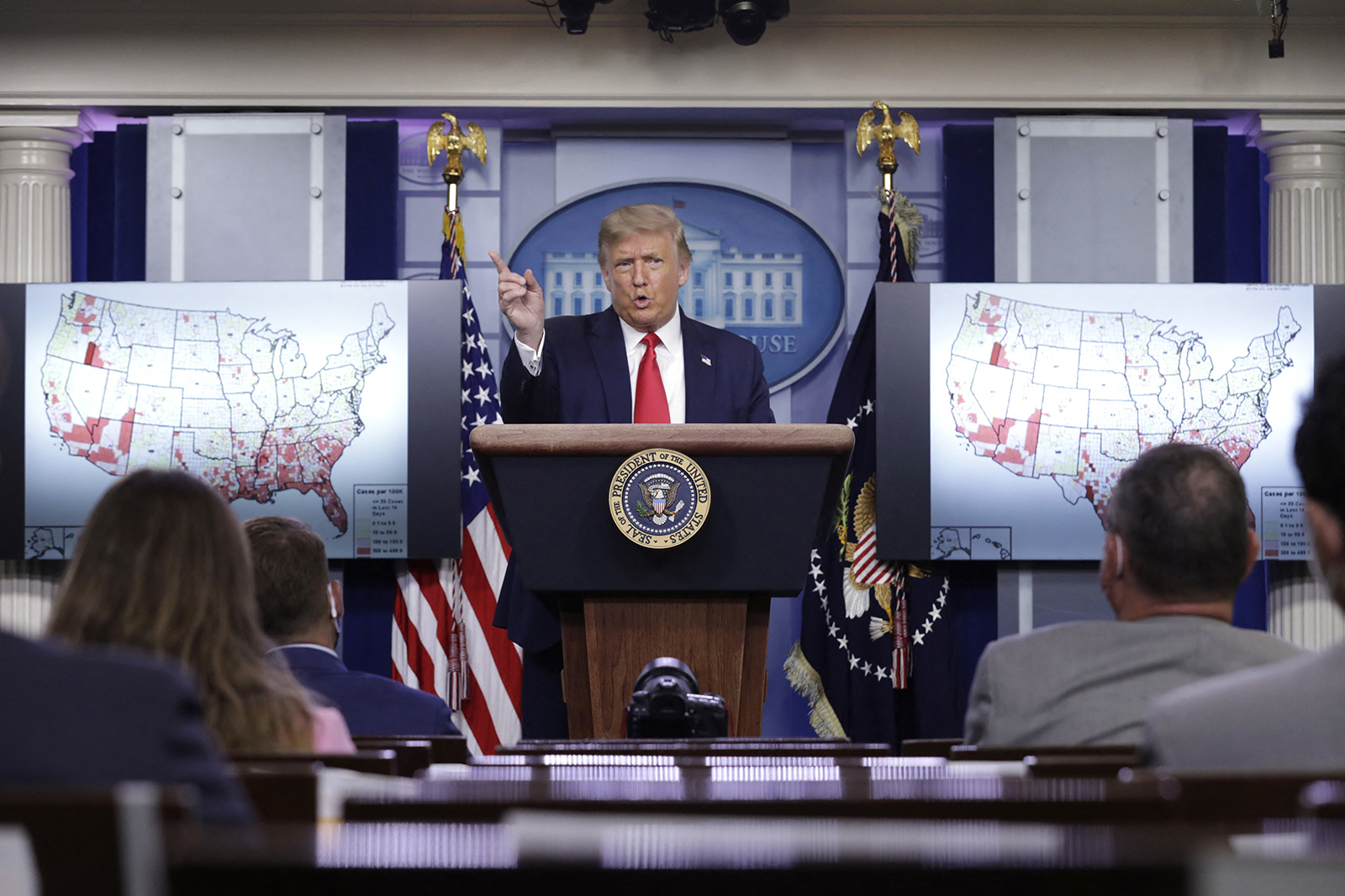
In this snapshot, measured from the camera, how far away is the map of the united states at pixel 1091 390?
205 inches

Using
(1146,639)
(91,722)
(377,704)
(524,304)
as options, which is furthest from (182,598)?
(524,304)

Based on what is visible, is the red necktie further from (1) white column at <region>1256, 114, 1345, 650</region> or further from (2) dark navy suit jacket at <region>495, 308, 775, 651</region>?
(1) white column at <region>1256, 114, 1345, 650</region>

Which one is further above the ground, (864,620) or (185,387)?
(185,387)

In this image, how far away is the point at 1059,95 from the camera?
5.75 metres

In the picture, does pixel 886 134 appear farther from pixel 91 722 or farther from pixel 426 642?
pixel 91 722

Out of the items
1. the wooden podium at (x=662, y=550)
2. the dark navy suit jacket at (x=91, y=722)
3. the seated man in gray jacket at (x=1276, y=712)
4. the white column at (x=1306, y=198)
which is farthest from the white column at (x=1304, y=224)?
the dark navy suit jacket at (x=91, y=722)

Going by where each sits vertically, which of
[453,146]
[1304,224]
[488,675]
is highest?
[453,146]

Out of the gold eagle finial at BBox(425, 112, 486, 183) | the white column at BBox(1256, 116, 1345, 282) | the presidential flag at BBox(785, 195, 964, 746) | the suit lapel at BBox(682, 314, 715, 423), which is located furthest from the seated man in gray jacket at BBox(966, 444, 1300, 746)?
the white column at BBox(1256, 116, 1345, 282)

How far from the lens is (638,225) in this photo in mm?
3877

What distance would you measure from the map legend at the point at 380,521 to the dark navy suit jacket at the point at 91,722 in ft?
14.4

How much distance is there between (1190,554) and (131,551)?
1.33 m

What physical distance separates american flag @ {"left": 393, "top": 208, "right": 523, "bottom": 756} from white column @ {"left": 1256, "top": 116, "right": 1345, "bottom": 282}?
3504mm

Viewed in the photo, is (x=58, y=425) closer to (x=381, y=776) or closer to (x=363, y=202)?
(x=363, y=202)

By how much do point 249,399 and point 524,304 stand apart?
248 cm
